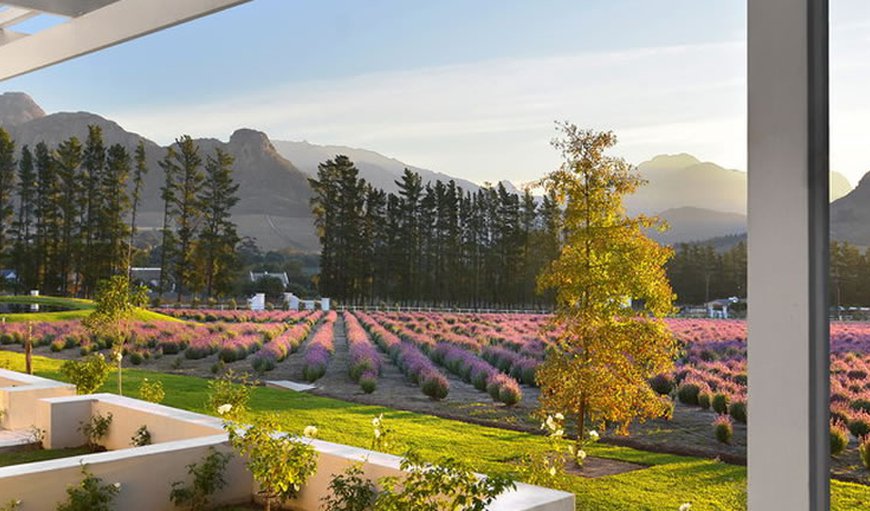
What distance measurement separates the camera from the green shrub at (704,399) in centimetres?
596

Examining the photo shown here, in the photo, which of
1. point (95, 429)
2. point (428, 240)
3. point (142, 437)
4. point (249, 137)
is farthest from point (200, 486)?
point (249, 137)

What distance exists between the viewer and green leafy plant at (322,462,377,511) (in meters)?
4.87

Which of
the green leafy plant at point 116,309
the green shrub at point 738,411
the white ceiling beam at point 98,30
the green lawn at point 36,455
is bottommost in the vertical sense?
the green lawn at point 36,455

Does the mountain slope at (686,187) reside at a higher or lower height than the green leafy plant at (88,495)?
higher

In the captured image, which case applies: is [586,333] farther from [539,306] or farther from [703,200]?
[703,200]

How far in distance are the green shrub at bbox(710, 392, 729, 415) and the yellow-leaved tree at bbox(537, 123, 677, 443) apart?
0.35 metres

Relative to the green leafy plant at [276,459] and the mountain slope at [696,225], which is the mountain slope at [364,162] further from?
the green leafy plant at [276,459]

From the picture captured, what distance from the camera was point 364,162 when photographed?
8.16 m

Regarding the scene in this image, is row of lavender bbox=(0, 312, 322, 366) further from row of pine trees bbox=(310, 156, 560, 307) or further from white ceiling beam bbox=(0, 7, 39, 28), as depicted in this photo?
white ceiling beam bbox=(0, 7, 39, 28)

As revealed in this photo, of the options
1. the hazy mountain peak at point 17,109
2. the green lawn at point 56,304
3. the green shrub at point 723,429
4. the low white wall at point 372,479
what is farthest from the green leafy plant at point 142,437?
the hazy mountain peak at point 17,109

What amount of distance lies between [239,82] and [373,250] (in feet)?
10.0

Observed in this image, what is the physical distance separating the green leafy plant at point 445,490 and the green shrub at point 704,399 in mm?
2189

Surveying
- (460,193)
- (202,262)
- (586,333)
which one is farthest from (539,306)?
(202,262)

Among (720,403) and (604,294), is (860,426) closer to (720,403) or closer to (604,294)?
(720,403)
